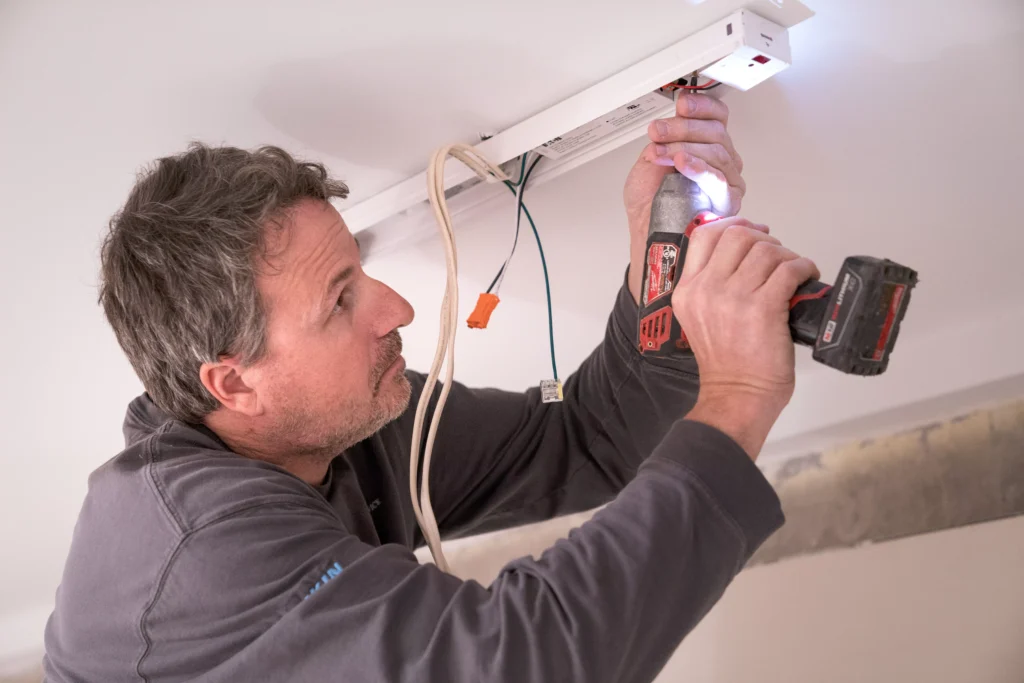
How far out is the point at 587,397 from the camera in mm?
1251

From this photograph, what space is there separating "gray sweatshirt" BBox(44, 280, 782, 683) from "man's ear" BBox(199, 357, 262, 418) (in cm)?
6

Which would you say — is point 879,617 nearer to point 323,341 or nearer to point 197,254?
point 323,341

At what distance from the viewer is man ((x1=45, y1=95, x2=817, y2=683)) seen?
0.78 m

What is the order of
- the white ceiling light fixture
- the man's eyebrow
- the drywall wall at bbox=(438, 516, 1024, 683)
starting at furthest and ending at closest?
the drywall wall at bbox=(438, 516, 1024, 683), the man's eyebrow, the white ceiling light fixture

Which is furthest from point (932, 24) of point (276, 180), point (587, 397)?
point (276, 180)

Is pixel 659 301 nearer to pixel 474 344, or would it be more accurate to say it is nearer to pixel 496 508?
pixel 496 508

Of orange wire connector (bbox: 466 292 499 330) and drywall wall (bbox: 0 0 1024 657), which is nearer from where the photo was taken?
drywall wall (bbox: 0 0 1024 657)

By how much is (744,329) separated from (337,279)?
1.54 feet

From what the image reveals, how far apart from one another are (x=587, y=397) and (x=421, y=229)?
34cm

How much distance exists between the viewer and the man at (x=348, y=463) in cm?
78

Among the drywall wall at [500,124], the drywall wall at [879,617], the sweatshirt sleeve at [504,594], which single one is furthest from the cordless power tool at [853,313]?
the drywall wall at [879,617]

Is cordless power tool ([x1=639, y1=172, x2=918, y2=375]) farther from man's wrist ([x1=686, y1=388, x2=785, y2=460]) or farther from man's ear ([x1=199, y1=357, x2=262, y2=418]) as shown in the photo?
man's ear ([x1=199, y1=357, x2=262, y2=418])

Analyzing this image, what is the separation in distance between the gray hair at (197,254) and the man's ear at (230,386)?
0.4 inches

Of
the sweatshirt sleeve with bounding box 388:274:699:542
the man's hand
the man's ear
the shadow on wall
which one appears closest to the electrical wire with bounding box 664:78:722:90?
→ the man's hand
